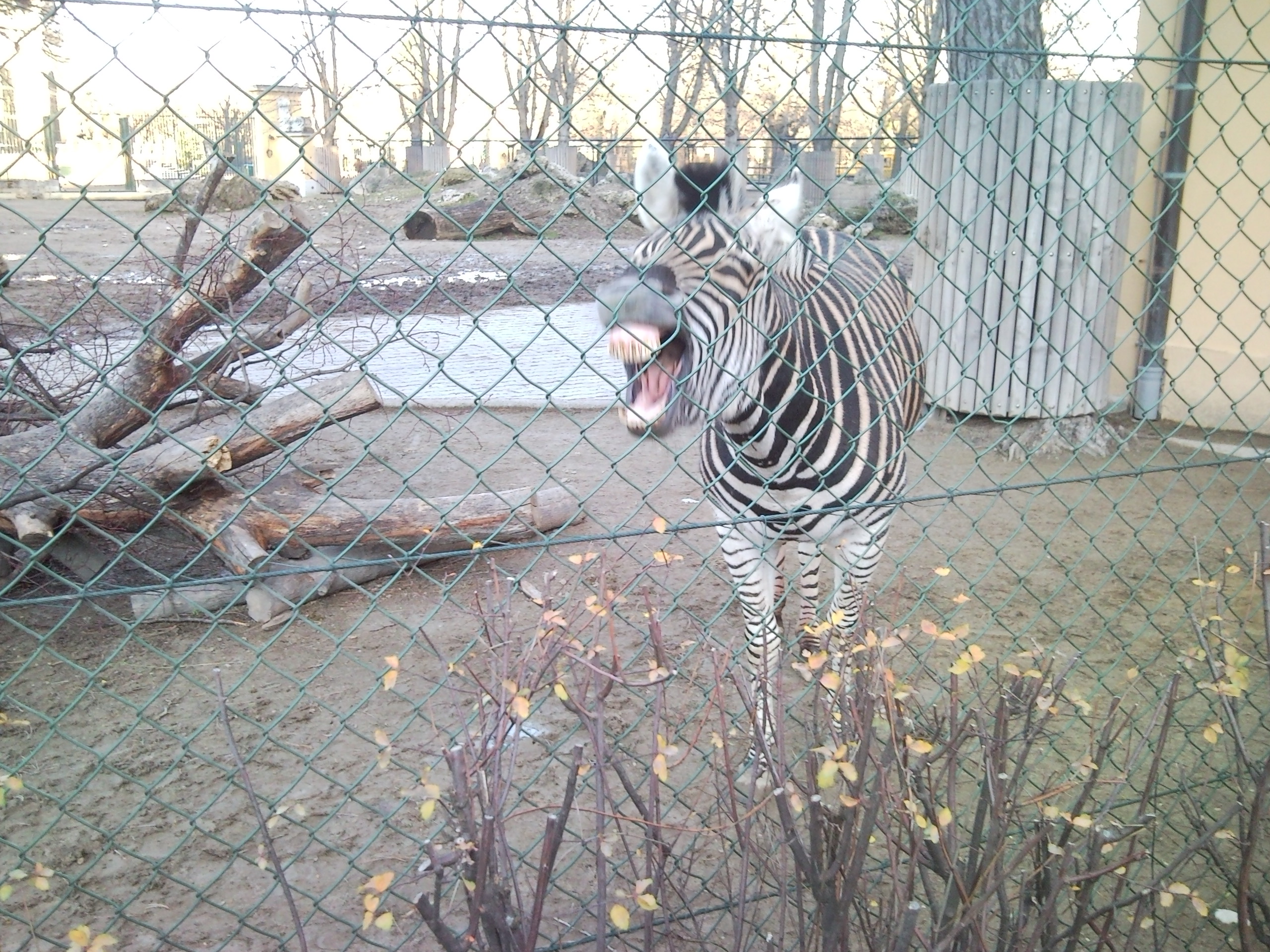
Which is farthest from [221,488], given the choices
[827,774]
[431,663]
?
[827,774]

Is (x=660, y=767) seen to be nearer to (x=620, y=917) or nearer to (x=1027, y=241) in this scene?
(x=620, y=917)

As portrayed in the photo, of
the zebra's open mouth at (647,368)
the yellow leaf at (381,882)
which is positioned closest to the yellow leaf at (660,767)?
the yellow leaf at (381,882)

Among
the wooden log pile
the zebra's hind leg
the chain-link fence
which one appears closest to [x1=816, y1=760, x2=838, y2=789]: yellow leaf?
the chain-link fence

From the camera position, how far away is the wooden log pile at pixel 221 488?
3.70 metres

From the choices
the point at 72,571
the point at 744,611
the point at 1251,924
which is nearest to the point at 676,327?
the point at 744,611

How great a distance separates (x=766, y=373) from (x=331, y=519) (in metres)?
2.27

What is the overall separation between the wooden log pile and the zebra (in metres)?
0.93

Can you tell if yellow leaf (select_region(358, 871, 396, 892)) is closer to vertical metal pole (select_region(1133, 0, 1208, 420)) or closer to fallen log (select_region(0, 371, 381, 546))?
fallen log (select_region(0, 371, 381, 546))

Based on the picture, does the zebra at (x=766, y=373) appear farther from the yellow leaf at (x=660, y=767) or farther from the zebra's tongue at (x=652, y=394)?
the yellow leaf at (x=660, y=767)

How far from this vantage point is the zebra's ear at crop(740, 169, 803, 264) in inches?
82.8

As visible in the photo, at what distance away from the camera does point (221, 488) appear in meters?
4.24

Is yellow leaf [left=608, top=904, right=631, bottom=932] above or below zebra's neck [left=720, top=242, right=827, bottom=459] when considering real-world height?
below

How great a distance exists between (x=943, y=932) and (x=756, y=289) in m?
1.36

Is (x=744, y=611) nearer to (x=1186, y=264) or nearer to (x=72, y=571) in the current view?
(x=72, y=571)
